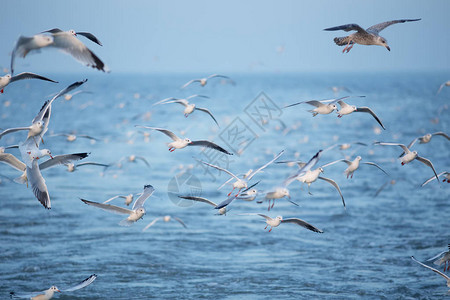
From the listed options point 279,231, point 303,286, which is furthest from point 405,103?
point 303,286

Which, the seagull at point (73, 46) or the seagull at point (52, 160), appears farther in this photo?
the seagull at point (52, 160)

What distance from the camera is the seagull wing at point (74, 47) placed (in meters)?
11.9

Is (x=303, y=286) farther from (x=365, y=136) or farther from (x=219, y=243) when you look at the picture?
(x=365, y=136)

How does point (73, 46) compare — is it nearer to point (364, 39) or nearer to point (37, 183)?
point (37, 183)

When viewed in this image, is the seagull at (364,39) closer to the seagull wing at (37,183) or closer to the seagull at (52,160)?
the seagull at (52,160)

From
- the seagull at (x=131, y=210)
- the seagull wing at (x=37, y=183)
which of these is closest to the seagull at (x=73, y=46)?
the seagull wing at (x=37, y=183)

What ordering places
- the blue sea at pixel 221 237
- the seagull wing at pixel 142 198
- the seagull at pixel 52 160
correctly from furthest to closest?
the blue sea at pixel 221 237, the seagull wing at pixel 142 198, the seagull at pixel 52 160

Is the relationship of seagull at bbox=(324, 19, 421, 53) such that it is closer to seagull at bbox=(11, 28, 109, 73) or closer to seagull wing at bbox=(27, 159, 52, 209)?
seagull at bbox=(11, 28, 109, 73)

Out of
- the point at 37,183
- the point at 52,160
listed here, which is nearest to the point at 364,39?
the point at 52,160

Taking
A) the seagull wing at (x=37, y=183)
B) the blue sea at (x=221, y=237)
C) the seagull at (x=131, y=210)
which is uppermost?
the seagull wing at (x=37, y=183)

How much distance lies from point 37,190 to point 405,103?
85.5 meters

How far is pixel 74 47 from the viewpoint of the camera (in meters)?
12.0

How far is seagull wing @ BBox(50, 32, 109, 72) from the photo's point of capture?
11.9 meters

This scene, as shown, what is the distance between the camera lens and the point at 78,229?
22469mm
